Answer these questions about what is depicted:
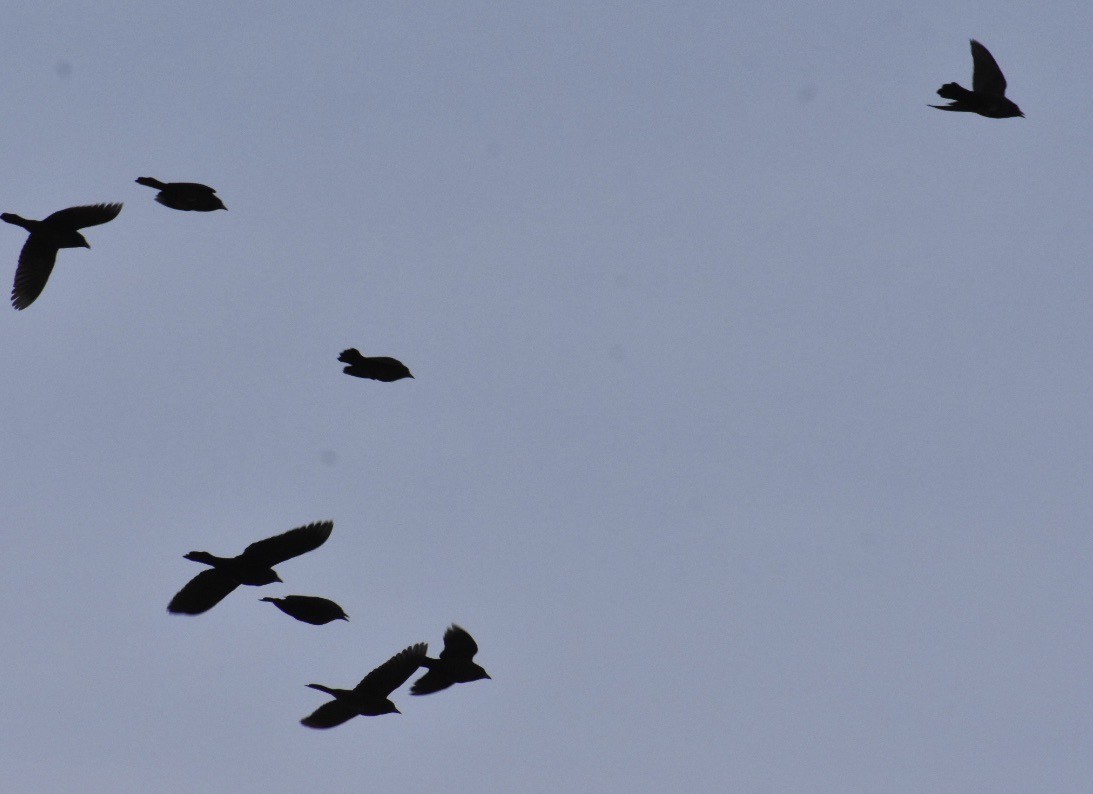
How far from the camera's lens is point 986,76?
68.7 feet

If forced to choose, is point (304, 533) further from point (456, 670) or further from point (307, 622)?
point (456, 670)

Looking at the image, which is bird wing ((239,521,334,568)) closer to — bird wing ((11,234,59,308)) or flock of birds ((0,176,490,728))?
flock of birds ((0,176,490,728))

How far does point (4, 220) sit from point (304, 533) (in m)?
6.49

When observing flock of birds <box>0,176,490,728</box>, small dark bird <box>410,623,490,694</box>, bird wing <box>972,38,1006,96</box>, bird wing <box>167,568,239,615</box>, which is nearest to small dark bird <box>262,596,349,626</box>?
flock of birds <box>0,176,490,728</box>

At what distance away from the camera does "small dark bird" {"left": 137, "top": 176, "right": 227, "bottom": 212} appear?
63.3 ft

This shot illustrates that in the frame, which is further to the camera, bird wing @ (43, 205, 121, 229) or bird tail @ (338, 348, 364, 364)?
bird wing @ (43, 205, 121, 229)

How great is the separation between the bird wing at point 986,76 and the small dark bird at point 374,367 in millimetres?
8912

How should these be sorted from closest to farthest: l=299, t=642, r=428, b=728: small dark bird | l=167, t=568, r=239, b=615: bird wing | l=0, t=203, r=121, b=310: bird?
l=167, t=568, r=239, b=615: bird wing → l=299, t=642, r=428, b=728: small dark bird → l=0, t=203, r=121, b=310: bird

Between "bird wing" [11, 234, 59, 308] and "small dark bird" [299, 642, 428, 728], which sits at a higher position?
"bird wing" [11, 234, 59, 308]

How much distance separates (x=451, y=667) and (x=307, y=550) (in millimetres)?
2711

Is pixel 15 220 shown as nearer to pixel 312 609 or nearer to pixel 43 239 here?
pixel 43 239

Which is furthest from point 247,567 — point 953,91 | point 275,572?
point 953,91

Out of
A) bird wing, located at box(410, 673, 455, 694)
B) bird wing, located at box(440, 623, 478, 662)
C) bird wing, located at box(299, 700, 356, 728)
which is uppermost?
bird wing, located at box(440, 623, 478, 662)

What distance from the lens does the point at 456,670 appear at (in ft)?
65.8
